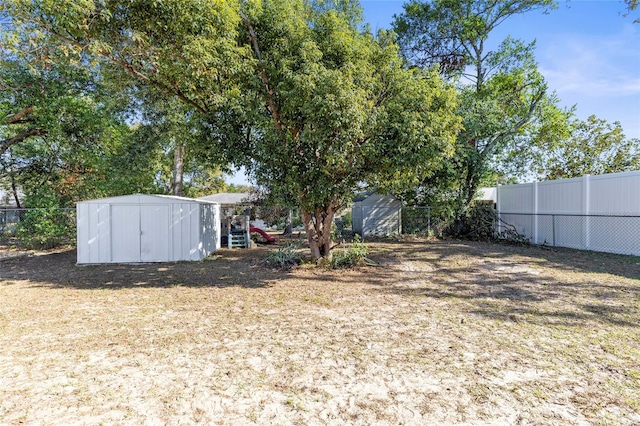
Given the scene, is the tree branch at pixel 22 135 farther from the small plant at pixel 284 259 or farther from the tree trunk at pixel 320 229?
the tree trunk at pixel 320 229

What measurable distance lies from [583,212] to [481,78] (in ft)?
28.3

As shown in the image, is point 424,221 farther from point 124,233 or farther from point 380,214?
point 124,233

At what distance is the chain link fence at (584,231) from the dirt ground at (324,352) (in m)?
4.10

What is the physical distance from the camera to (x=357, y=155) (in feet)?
24.9

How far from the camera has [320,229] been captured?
9242mm

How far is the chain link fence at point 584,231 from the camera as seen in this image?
395 inches

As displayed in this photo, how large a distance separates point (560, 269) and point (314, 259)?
6.04 m

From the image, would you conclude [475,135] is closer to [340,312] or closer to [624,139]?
[624,139]

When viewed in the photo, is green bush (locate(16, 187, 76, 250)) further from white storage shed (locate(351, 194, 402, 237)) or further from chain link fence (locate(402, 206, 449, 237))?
chain link fence (locate(402, 206, 449, 237))

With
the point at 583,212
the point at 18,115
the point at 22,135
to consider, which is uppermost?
the point at 18,115

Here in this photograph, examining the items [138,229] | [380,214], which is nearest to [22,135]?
[138,229]

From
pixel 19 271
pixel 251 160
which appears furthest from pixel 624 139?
pixel 19 271

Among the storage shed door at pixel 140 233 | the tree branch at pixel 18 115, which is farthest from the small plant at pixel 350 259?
the tree branch at pixel 18 115

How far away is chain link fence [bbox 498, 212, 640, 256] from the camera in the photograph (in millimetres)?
10039
